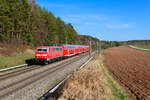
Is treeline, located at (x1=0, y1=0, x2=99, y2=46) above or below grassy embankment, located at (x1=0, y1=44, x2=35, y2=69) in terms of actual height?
above

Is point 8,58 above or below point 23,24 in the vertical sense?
below

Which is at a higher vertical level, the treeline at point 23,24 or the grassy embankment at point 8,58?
the treeline at point 23,24

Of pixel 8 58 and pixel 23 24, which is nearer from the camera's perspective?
pixel 8 58

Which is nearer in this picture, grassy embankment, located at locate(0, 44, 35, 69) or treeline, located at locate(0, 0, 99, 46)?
grassy embankment, located at locate(0, 44, 35, 69)

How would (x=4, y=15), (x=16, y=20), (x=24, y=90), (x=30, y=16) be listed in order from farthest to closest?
(x=30, y=16)
(x=16, y=20)
(x=4, y=15)
(x=24, y=90)

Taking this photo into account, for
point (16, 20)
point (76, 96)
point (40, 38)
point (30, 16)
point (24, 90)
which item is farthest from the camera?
point (40, 38)

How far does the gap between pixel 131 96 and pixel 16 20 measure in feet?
113

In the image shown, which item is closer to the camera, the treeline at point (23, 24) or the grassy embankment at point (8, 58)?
the grassy embankment at point (8, 58)

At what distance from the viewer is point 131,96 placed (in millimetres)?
8398

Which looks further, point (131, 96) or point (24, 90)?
point (24, 90)

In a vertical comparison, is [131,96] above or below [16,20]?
below

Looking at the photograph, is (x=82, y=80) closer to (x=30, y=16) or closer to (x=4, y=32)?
(x=4, y=32)

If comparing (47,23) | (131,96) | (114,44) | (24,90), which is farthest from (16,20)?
(114,44)

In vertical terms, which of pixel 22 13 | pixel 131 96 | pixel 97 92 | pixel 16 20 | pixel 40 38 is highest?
pixel 22 13
